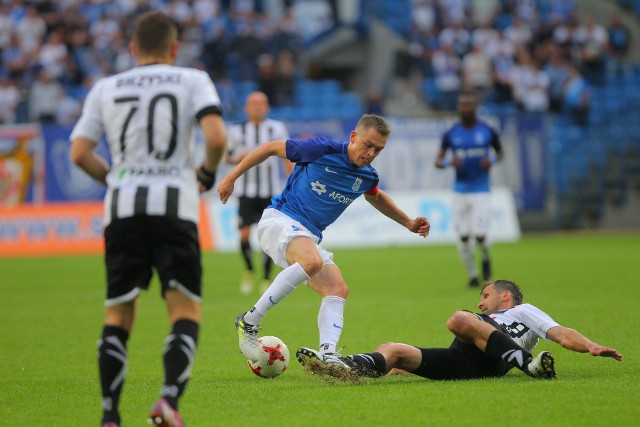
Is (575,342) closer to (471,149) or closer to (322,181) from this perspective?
(322,181)

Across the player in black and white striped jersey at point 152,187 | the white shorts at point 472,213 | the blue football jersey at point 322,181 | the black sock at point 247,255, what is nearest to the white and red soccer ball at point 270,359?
the blue football jersey at point 322,181

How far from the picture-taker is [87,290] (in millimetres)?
15594

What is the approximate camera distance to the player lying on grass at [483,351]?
277 inches

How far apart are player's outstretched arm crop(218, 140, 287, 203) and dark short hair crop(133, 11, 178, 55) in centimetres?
141

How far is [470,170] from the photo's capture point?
51.1 ft

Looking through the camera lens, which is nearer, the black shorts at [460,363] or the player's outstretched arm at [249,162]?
the player's outstretched arm at [249,162]

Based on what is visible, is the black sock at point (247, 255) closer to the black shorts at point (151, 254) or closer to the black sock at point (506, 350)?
the black sock at point (506, 350)

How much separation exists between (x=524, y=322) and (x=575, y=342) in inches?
19.7

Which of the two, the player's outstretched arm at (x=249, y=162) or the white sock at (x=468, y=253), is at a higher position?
the player's outstretched arm at (x=249, y=162)

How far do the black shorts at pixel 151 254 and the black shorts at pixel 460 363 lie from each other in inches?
90.4

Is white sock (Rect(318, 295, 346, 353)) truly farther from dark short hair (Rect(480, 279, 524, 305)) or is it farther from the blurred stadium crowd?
the blurred stadium crowd

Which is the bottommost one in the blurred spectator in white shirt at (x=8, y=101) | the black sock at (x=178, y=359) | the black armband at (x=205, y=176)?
the black sock at (x=178, y=359)

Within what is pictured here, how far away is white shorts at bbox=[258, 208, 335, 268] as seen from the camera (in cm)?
781

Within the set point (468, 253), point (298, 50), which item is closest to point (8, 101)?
point (298, 50)
